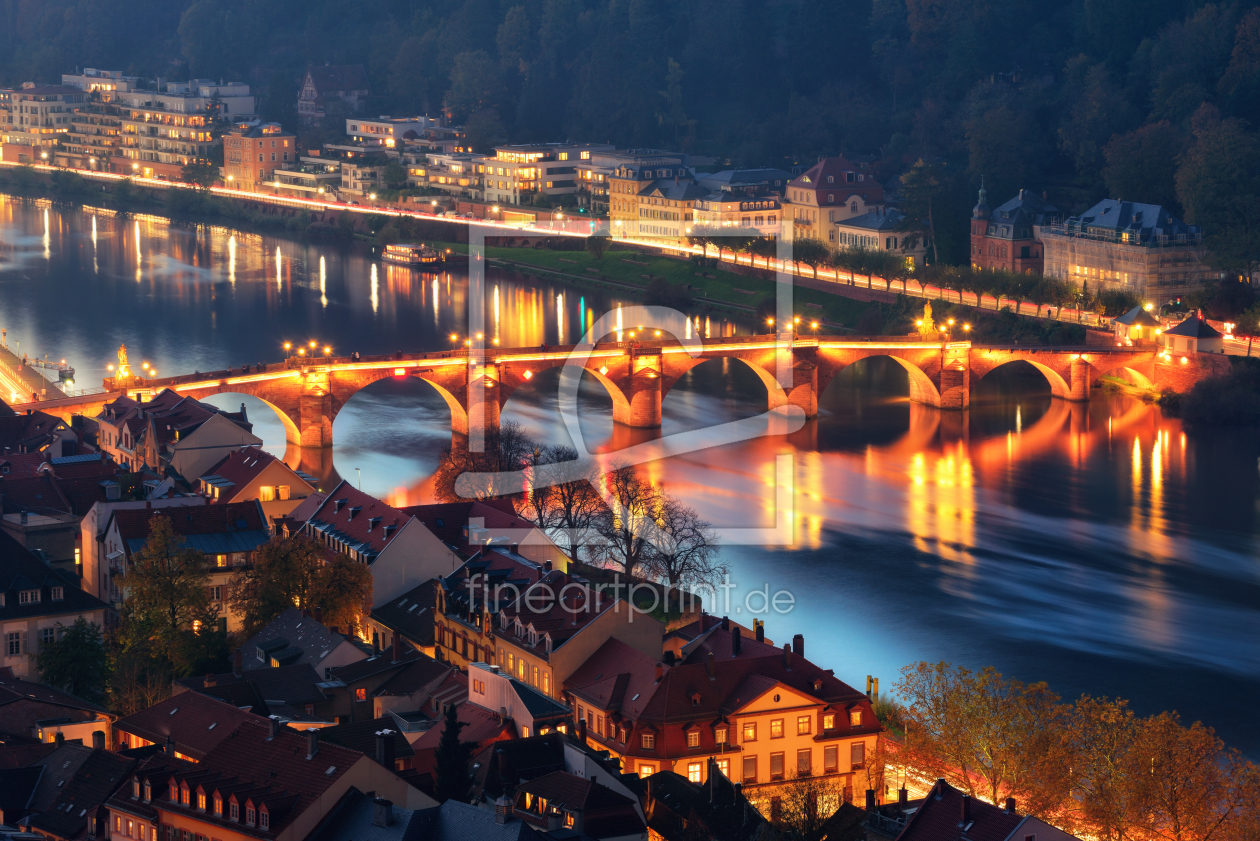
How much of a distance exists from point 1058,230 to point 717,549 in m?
37.0

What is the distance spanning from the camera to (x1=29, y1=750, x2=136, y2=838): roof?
80.9ft

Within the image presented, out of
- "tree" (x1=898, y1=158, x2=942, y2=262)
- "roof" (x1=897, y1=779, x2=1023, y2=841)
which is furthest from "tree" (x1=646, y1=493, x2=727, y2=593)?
"tree" (x1=898, y1=158, x2=942, y2=262)

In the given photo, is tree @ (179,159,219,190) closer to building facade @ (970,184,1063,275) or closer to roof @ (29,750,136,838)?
building facade @ (970,184,1063,275)

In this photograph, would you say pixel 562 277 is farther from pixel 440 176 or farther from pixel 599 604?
pixel 599 604

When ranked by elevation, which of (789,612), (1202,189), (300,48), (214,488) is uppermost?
(300,48)

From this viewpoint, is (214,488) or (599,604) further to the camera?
(214,488)

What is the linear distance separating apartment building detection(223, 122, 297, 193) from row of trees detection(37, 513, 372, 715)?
278ft

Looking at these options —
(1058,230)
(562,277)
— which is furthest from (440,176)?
(1058,230)

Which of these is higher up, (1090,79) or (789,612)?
(1090,79)

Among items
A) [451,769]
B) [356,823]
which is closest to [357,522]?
[451,769]

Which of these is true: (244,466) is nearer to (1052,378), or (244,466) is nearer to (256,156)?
(1052,378)

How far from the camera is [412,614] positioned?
117 ft

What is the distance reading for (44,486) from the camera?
40.7m

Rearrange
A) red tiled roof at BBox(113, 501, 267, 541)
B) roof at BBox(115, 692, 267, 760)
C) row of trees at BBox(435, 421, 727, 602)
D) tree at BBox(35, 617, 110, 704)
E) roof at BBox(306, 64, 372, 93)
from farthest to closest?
roof at BBox(306, 64, 372, 93) → row of trees at BBox(435, 421, 727, 602) → red tiled roof at BBox(113, 501, 267, 541) → tree at BBox(35, 617, 110, 704) → roof at BBox(115, 692, 267, 760)
